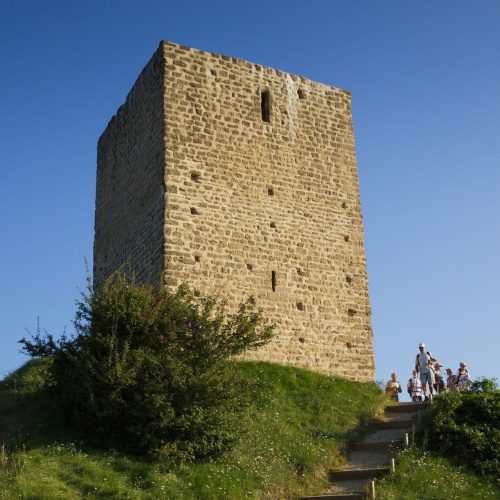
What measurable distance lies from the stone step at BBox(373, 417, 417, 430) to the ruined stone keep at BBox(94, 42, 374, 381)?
2666 millimetres

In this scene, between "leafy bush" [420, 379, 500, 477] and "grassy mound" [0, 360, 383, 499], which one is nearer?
"grassy mound" [0, 360, 383, 499]

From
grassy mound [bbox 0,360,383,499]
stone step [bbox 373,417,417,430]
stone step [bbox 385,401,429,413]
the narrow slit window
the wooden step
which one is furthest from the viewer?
the narrow slit window

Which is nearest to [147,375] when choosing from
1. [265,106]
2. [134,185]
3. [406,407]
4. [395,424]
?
[395,424]

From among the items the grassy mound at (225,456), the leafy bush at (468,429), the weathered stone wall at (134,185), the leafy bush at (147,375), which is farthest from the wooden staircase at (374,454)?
the weathered stone wall at (134,185)

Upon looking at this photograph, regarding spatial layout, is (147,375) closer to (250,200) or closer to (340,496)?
(340,496)

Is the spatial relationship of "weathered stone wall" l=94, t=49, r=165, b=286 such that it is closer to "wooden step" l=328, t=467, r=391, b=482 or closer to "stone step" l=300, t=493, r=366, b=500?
"wooden step" l=328, t=467, r=391, b=482

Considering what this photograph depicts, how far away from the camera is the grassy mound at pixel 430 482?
1266 cm

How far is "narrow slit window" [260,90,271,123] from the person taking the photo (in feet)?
65.7

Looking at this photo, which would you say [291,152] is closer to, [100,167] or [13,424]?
[100,167]

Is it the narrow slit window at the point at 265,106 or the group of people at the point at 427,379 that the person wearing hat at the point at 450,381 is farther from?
the narrow slit window at the point at 265,106

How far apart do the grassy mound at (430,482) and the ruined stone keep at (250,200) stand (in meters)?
5.04

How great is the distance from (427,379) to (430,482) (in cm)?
561

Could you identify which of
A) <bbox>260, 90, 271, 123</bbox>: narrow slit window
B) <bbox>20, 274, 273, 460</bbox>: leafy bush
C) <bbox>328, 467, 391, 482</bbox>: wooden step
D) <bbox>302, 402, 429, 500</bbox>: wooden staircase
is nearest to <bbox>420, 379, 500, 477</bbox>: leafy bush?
<bbox>302, 402, 429, 500</bbox>: wooden staircase

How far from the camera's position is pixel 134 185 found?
64.8ft
